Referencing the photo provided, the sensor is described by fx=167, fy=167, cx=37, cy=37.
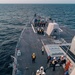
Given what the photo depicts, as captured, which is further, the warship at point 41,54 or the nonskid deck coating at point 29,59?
the nonskid deck coating at point 29,59

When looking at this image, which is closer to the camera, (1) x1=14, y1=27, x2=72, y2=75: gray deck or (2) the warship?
(2) the warship

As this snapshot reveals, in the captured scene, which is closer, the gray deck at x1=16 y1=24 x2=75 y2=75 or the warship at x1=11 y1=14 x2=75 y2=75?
the warship at x1=11 y1=14 x2=75 y2=75

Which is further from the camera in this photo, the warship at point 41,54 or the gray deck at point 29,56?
the gray deck at point 29,56

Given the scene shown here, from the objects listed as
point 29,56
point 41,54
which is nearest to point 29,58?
A: point 29,56

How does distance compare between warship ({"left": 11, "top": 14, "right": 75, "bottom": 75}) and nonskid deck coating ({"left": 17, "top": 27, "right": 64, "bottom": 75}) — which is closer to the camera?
warship ({"left": 11, "top": 14, "right": 75, "bottom": 75})

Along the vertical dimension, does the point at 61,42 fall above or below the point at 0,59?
above

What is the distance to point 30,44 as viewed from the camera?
37438 mm

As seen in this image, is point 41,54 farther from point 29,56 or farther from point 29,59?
point 29,59

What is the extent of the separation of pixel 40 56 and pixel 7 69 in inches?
326

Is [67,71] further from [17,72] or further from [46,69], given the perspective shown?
[17,72]

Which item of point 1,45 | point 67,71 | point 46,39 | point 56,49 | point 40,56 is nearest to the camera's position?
point 67,71

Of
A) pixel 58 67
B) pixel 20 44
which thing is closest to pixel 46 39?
pixel 20 44

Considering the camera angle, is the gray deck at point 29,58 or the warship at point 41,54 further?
the gray deck at point 29,58

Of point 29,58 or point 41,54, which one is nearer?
point 29,58
